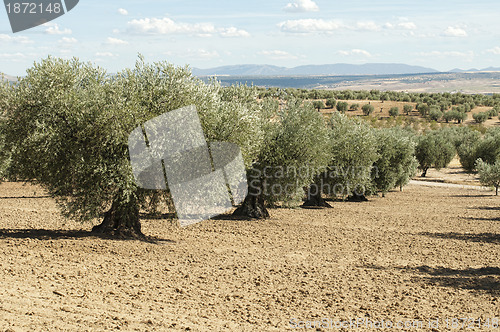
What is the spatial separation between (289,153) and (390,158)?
Result: 24.5 metres

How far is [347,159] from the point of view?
37.8 metres

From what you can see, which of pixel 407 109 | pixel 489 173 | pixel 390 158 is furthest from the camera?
pixel 407 109

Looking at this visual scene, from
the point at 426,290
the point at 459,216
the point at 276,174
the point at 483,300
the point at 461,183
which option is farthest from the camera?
the point at 461,183

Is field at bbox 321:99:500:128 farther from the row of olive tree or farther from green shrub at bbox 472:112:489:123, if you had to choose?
the row of olive tree

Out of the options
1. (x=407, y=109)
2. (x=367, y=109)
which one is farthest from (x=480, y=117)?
(x=367, y=109)

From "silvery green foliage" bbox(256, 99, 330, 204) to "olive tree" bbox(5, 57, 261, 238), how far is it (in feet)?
31.3

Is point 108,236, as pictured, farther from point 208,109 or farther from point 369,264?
point 369,264

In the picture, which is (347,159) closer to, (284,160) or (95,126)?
(284,160)

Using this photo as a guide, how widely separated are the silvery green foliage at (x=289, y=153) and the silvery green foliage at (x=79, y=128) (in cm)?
966

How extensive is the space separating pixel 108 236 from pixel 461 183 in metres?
63.8

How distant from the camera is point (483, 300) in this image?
13.4 metres

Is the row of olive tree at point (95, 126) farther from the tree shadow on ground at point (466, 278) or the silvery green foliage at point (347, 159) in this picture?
the silvery green foliage at point (347, 159)

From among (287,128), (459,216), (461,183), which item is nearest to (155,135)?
(287,128)

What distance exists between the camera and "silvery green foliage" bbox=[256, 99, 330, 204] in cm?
2612
